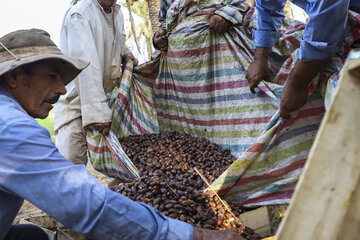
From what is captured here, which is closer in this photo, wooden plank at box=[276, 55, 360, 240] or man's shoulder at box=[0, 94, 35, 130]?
wooden plank at box=[276, 55, 360, 240]

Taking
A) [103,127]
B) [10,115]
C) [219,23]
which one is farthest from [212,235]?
[219,23]

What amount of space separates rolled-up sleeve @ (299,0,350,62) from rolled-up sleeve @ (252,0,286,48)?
29.0 inches

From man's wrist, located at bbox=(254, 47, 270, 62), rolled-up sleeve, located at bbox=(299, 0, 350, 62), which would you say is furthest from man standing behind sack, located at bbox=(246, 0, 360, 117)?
man's wrist, located at bbox=(254, 47, 270, 62)

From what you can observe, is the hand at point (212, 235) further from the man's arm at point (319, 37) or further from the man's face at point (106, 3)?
the man's face at point (106, 3)

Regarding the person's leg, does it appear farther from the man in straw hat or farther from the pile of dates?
the man in straw hat

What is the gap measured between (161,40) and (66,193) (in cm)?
247

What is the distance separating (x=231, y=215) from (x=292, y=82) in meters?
0.96

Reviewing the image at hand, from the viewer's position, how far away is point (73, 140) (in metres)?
3.14

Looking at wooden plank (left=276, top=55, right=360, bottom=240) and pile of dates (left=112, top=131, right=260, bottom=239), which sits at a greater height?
wooden plank (left=276, top=55, right=360, bottom=240)

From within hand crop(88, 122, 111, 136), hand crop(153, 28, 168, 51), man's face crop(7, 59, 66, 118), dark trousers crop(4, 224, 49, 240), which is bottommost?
dark trousers crop(4, 224, 49, 240)

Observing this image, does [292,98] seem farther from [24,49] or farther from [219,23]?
[24,49]

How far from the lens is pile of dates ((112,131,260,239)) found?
6.44 ft

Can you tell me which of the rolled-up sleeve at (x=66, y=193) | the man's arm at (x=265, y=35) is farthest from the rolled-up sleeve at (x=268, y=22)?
the rolled-up sleeve at (x=66, y=193)

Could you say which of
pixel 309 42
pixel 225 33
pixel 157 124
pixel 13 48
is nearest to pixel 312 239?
pixel 309 42
